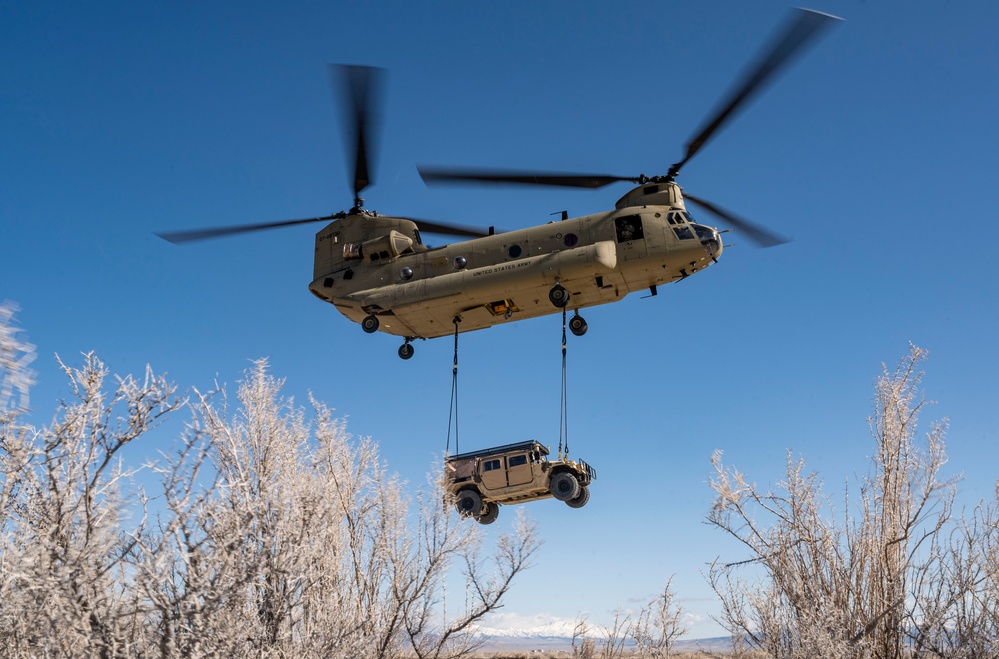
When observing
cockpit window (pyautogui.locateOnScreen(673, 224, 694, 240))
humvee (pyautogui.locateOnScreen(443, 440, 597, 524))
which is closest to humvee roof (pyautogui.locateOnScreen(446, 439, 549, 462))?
humvee (pyautogui.locateOnScreen(443, 440, 597, 524))

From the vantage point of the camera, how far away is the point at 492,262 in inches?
590

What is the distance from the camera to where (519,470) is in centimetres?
1410

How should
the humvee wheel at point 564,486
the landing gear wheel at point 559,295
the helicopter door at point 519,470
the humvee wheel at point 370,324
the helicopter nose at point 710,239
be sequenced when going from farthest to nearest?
the humvee wheel at point 370,324 < the landing gear wheel at point 559,295 < the helicopter door at point 519,470 < the helicopter nose at point 710,239 < the humvee wheel at point 564,486

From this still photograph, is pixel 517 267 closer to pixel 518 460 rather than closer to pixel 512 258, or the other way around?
pixel 512 258

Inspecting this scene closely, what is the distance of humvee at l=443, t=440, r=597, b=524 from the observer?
1395 centimetres

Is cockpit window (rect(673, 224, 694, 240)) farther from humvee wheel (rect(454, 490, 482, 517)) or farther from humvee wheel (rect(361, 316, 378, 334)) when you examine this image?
humvee wheel (rect(361, 316, 378, 334))

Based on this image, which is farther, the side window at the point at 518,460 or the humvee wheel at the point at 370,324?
the humvee wheel at the point at 370,324

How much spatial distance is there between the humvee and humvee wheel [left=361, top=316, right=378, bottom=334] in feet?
10.9

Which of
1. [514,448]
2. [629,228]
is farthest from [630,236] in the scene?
[514,448]

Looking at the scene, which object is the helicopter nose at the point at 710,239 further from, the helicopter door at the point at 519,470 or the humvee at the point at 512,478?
the helicopter door at the point at 519,470

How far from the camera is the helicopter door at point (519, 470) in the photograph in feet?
46.2

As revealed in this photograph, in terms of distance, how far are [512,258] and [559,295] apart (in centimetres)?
132

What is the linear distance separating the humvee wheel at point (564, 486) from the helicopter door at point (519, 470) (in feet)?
1.53

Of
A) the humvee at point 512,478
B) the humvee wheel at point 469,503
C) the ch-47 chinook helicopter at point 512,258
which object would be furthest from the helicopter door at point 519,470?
the ch-47 chinook helicopter at point 512,258
